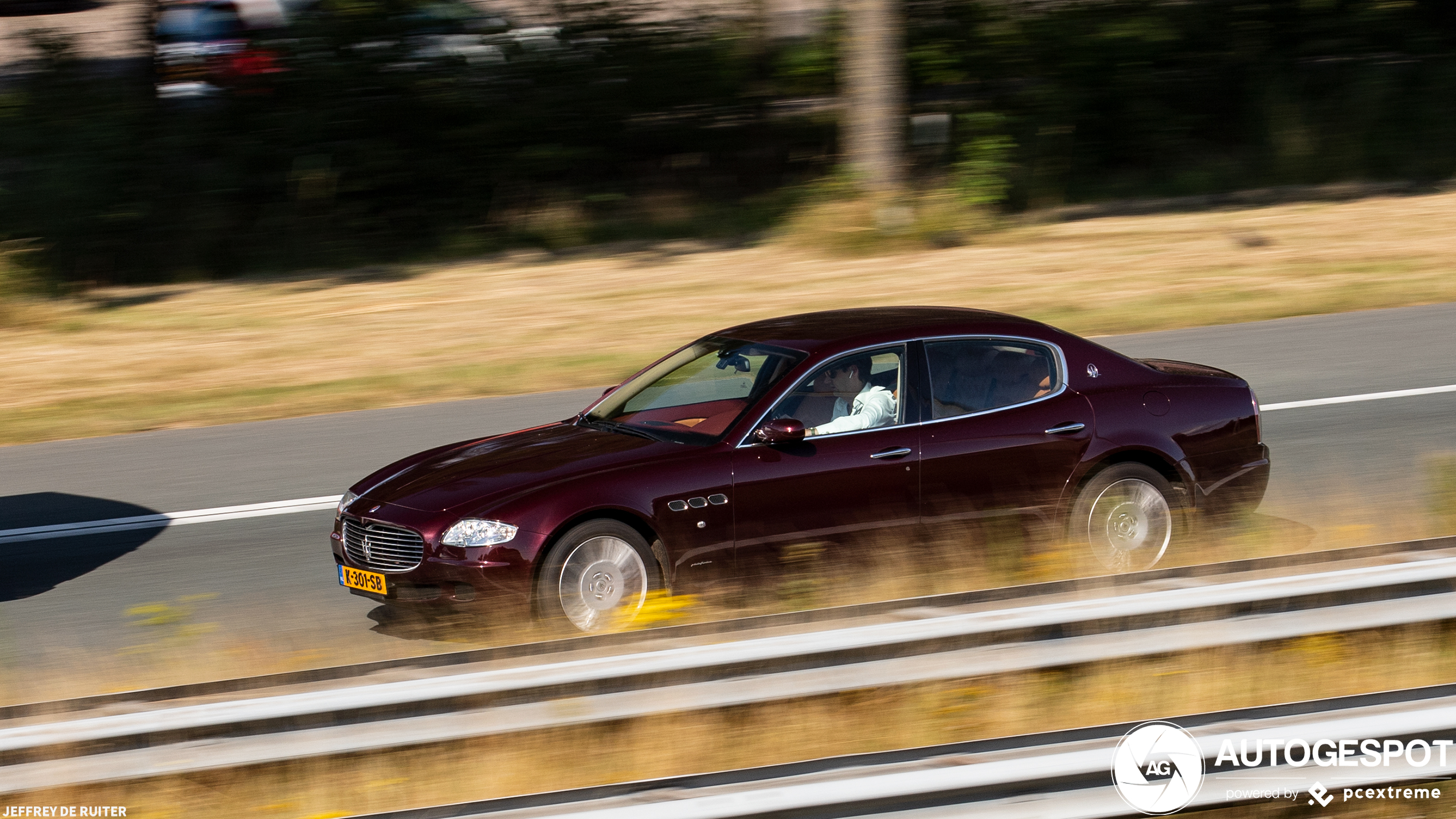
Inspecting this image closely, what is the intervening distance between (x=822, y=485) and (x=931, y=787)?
290 centimetres

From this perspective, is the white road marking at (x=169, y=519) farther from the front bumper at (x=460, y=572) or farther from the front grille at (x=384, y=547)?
the front bumper at (x=460, y=572)

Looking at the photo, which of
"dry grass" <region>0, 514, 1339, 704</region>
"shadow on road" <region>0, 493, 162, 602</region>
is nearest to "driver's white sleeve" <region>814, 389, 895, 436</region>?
"dry grass" <region>0, 514, 1339, 704</region>

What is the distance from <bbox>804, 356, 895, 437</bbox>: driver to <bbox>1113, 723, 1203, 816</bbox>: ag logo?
3024mm

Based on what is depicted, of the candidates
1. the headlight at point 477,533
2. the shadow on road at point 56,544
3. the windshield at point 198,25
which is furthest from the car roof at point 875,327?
the windshield at point 198,25

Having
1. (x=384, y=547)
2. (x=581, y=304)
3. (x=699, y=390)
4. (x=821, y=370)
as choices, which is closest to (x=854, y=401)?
Result: (x=821, y=370)

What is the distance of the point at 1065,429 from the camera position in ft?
23.2

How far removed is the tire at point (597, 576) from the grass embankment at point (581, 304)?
258 inches

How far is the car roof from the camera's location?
7.13 meters

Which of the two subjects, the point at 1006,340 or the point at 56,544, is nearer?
the point at 1006,340

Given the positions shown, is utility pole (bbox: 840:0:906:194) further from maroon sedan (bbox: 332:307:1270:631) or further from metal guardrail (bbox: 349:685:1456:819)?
metal guardrail (bbox: 349:685:1456:819)

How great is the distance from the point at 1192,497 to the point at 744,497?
236 centimetres

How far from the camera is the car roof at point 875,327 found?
713 cm

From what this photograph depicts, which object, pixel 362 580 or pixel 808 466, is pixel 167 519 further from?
pixel 808 466

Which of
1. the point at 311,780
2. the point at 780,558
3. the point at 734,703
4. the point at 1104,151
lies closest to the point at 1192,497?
the point at 780,558
